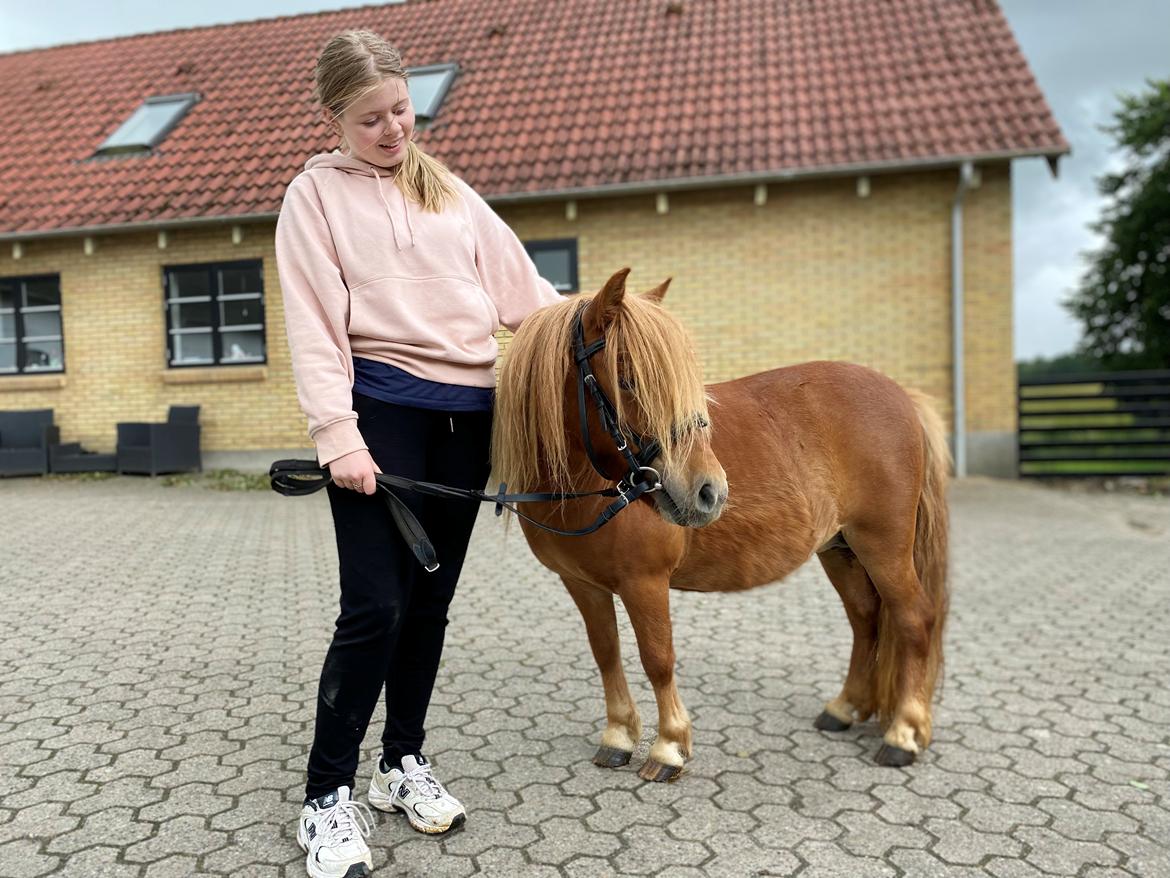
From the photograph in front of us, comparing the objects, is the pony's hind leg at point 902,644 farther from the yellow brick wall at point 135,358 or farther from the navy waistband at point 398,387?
the yellow brick wall at point 135,358

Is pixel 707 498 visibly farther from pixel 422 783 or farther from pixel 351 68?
pixel 351 68

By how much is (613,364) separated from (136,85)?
14941 mm

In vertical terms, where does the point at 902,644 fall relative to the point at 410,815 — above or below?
above

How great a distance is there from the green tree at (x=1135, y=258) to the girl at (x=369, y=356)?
24417 millimetres

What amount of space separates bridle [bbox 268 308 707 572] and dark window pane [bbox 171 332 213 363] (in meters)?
10.8

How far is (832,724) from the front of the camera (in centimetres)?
343

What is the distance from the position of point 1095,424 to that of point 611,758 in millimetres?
10520

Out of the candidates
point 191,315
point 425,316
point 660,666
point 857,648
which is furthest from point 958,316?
point 191,315

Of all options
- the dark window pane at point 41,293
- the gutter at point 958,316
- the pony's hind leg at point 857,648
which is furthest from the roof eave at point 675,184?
the pony's hind leg at point 857,648

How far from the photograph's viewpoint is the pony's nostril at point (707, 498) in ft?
7.41

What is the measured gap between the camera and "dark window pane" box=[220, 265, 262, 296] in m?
11.8

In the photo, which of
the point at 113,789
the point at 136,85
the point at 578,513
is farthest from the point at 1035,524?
the point at 136,85

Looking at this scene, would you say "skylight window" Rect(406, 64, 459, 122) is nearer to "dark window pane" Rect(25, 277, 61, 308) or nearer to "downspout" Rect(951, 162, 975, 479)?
"dark window pane" Rect(25, 277, 61, 308)

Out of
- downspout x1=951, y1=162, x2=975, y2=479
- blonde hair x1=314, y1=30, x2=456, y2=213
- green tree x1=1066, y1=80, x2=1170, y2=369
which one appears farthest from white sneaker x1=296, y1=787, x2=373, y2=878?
green tree x1=1066, y1=80, x2=1170, y2=369
